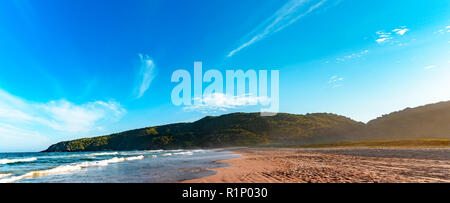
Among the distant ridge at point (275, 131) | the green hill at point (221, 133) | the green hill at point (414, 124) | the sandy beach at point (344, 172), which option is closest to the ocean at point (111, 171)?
the sandy beach at point (344, 172)

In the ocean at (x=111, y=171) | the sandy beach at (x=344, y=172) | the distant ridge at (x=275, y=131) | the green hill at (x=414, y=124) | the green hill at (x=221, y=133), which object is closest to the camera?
the sandy beach at (x=344, y=172)

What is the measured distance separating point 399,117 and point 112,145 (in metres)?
189

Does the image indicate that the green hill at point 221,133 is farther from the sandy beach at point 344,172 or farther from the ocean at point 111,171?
the sandy beach at point 344,172

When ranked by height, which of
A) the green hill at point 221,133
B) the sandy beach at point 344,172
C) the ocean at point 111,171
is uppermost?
the sandy beach at point 344,172

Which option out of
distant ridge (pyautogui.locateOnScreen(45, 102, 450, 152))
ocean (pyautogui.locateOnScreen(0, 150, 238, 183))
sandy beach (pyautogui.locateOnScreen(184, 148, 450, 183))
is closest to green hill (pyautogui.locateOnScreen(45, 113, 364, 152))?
distant ridge (pyautogui.locateOnScreen(45, 102, 450, 152))

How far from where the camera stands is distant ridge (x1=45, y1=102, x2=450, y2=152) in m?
64.2

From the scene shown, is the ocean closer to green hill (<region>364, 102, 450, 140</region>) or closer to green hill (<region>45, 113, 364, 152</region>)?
green hill (<region>364, 102, 450, 140</region>)

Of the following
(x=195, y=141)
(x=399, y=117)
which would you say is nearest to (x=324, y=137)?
(x=399, y=117)

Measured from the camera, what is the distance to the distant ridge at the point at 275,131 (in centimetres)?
6417

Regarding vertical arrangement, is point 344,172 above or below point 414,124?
above

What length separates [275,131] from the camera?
469 ft

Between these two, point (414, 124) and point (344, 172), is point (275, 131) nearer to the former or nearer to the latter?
point (414, 124)

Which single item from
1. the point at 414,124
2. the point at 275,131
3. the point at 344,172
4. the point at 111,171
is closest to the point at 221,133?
the point at 275,131
